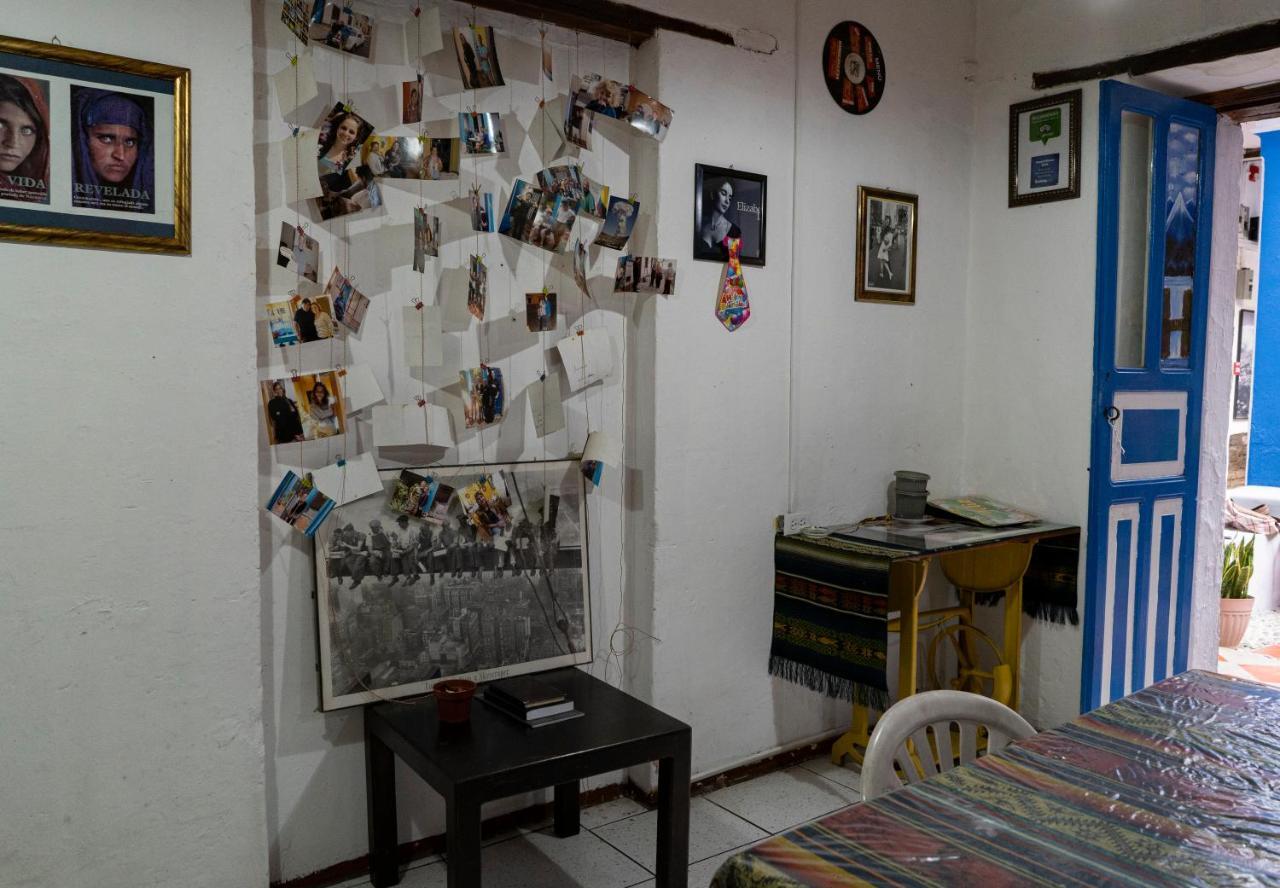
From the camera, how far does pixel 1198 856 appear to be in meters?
1.41

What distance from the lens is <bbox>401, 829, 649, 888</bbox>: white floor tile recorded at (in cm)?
273

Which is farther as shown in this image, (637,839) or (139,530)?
(637,839)

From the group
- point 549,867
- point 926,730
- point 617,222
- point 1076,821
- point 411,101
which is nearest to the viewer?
point 1076,821

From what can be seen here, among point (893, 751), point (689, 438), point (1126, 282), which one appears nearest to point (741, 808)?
point (689, 438)

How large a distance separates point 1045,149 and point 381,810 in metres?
3.30

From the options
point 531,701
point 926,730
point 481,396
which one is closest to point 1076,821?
point 926,730

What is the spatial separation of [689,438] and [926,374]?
4.09 feet

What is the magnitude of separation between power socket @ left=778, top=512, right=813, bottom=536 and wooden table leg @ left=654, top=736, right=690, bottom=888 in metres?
1.15

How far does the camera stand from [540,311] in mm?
2977

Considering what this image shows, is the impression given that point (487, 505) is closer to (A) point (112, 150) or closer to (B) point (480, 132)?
(B) point (480, 132)

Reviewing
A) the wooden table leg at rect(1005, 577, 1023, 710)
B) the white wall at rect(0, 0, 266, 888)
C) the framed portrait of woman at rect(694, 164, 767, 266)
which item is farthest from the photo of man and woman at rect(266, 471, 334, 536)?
the wooden table leg at rect(1005, 577, 1023, 710)

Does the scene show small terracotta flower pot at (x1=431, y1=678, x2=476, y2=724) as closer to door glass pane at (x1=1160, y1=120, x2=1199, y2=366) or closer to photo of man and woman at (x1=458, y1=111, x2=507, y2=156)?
photo of man and woman at (x1=458, y1=111, x2=507, y2=156)

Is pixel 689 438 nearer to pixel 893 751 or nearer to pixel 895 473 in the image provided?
pixel 895 473

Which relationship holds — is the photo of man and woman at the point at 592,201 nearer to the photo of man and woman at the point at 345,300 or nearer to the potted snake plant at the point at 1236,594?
the photo of man and woman at the point at 345,300
